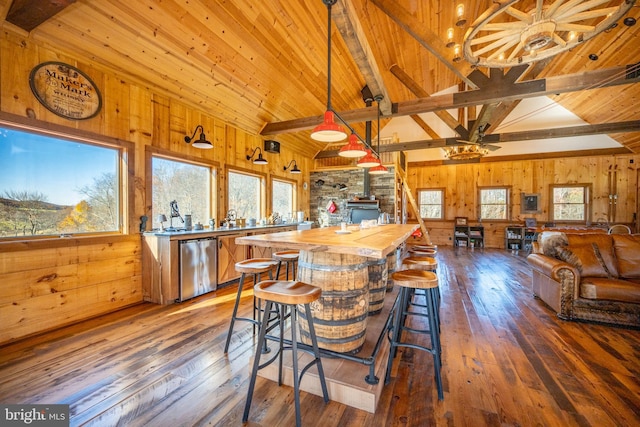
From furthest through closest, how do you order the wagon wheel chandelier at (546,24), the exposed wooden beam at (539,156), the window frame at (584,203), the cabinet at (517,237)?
the cabinet at (517,237) → the window frame at (584,203) → the exposed wooden beam at (539,156) → the wagon wheel chandelier at (546,24)

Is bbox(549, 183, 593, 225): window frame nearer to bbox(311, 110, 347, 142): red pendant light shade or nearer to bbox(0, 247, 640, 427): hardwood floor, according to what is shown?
bbox(0, 247, 640, 427): hardwood floor

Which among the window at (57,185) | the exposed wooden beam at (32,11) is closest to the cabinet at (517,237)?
the window at (57,185)

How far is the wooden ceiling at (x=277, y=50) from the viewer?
2.61 meters

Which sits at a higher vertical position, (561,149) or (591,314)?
(561,149)

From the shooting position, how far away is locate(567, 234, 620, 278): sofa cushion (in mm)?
3141

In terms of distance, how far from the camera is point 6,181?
A: 2484mm

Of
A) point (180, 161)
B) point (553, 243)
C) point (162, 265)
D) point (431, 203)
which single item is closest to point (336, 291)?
point (162, 265)

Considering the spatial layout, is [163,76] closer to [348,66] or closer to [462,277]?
[348,66]

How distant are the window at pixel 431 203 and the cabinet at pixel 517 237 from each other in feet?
6.70

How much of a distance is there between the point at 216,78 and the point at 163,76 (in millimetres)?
692

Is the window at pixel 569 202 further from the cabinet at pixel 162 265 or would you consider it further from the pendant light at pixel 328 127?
the cabinet at pixel 162 265

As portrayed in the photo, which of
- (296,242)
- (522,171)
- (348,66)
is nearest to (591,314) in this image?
(296,242)

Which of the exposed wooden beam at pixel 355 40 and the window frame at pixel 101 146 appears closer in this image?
the exposed wooden beam at pixel 355 40

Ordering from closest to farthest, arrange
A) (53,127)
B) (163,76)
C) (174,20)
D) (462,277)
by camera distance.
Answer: (53,127), (174,20), (163,76), (462,277)
